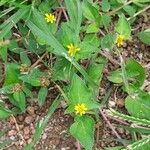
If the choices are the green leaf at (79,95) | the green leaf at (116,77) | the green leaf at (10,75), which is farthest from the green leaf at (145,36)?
the green leaf at (10,75)

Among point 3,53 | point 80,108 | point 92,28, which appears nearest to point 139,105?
point 80,108

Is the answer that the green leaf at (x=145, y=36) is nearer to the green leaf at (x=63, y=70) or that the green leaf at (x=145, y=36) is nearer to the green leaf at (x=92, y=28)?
the green leaf at (x=92, y=28)

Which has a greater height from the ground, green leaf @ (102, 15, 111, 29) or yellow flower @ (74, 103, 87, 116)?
green leaf @ (102, 15, 111, 29)

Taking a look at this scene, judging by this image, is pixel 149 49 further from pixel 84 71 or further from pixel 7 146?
pixel 7 146

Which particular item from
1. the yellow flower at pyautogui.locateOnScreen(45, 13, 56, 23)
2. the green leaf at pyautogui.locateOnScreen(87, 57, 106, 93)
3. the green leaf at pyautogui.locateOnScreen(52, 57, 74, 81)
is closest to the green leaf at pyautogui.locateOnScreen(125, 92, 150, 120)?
the green leaf at pyautogui.locateOnScreen(87, 57, 106, 93)

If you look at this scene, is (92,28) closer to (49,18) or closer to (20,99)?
(49,18)

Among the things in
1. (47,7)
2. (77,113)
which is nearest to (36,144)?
(77,113)

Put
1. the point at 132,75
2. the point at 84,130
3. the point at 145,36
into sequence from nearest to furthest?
the point at 84,130, the point at 132,75, the point at 145,36

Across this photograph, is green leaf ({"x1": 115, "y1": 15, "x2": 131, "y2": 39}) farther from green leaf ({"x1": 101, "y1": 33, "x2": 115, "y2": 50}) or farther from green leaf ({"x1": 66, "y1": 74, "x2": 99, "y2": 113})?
green leaf ({"x1": 66, "y1": 74, "x2": 99, "y2": 113})
